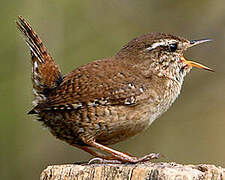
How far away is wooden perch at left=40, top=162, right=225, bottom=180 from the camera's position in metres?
2.98

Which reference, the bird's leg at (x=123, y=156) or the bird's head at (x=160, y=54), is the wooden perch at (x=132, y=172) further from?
the bird's head at (x=160, y=54)

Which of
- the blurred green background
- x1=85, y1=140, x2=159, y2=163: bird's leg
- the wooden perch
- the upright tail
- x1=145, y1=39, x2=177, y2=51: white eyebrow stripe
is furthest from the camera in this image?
the blurred green background

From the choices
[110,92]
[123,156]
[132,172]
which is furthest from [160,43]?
[132,172]

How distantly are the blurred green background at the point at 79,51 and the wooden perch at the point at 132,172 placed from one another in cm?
329

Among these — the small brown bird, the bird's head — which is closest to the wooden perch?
the small brown bird

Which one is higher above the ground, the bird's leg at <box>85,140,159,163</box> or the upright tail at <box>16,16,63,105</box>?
the upright tail at <box>16,16,63,105</box>

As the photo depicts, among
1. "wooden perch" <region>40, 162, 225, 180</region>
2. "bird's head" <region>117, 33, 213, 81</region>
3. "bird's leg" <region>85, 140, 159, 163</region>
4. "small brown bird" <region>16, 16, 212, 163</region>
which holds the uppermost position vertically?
"bird's head" <region>117, 33, 213, 81</region>

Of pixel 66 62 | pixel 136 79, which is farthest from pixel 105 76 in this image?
pixel 66 62

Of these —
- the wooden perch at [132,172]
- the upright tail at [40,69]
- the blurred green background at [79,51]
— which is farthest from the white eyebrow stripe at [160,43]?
the blurred green background at [79,51]

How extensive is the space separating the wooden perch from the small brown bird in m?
0.52

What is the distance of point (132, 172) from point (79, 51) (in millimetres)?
4241

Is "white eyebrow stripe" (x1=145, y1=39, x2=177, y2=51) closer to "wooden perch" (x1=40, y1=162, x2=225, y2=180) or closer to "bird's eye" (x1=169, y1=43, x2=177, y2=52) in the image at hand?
"bird's eye" (x1=169, y1=43, x2=177, y2=52)

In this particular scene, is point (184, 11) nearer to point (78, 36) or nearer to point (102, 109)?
point (78, 36)

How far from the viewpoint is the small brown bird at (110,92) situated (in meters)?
3.98
